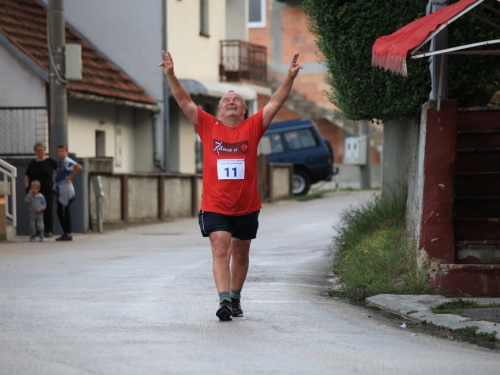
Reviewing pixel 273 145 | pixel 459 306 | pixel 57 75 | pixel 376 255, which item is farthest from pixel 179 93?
pixel 273 145

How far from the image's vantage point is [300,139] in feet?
123

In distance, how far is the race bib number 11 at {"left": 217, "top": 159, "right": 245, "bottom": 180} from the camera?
973 cm

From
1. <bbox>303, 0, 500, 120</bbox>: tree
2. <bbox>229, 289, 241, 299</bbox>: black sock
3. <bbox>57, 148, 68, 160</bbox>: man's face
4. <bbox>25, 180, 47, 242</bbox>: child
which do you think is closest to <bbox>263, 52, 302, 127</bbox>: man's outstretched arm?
<bbox>229, 289, 241, 299</bbox>: black sock

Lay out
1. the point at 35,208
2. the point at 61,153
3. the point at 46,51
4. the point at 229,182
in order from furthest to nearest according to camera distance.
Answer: the point at 46,51
the point at 61,153
the point at 35,208
the point at 229,182

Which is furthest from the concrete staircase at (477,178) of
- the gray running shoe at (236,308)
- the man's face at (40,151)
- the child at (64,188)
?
the man's face at (40,151)

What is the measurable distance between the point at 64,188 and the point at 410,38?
1084 centimetres

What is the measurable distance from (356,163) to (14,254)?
74.1 feet

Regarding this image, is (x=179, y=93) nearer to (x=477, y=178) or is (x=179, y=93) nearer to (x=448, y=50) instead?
(x=448, y=50)

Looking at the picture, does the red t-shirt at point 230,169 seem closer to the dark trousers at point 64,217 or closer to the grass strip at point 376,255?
the grass strip at point 376,255

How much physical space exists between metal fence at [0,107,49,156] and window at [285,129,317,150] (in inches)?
604

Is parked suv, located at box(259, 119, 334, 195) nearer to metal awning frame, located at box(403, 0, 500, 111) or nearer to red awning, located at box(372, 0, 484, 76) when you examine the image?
metal awning frame, located at box(403, 0, 500, 111)

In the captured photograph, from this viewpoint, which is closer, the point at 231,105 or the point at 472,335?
the point at 472,335

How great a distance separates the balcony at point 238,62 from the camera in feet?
115

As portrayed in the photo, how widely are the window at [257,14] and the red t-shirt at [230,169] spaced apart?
37990 mm
